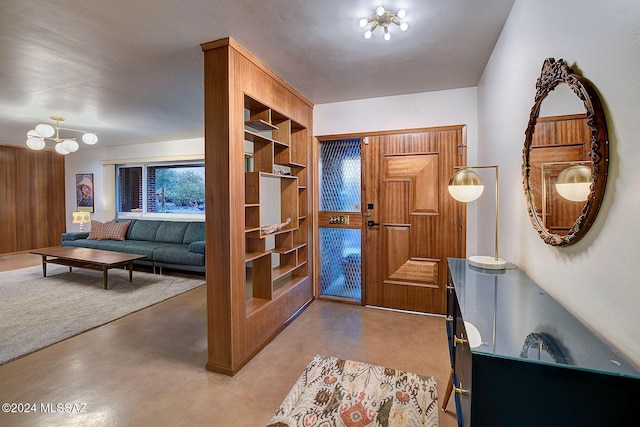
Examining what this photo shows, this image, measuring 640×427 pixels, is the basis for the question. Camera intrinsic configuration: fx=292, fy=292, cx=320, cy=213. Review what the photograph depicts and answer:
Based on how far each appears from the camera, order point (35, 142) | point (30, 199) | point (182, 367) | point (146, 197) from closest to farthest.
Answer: point (182, 367), point (35, 142), point (146, 197), point (30, 199)

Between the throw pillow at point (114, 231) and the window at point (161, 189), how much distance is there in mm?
605

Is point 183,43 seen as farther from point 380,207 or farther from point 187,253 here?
point 187,253

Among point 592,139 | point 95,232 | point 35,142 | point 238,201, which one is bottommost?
point 95,232

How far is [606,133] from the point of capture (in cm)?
89

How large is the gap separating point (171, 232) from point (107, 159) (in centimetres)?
270

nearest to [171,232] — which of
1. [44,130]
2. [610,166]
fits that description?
[44,130]

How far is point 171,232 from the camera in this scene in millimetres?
5324

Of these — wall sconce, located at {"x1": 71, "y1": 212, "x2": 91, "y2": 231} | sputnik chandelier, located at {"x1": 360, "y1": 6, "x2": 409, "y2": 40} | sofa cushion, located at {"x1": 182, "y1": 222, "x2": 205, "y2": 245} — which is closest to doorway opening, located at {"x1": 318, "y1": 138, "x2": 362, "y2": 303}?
sputnik chandelier, located at {"x1": 360, "y1": 6, "x2": 409, "y2": 40}

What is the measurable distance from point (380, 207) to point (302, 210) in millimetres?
905

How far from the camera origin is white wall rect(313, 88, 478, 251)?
302 cm

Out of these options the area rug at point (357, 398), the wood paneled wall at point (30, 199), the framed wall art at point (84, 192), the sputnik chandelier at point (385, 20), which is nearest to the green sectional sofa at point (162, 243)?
the framed wall art at point (84, 192)

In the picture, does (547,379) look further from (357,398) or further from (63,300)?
(63,300)

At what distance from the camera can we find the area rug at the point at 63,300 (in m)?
2.65

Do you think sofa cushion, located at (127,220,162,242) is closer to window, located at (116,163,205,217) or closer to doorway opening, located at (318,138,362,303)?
window, located at (116,163,205,217)
